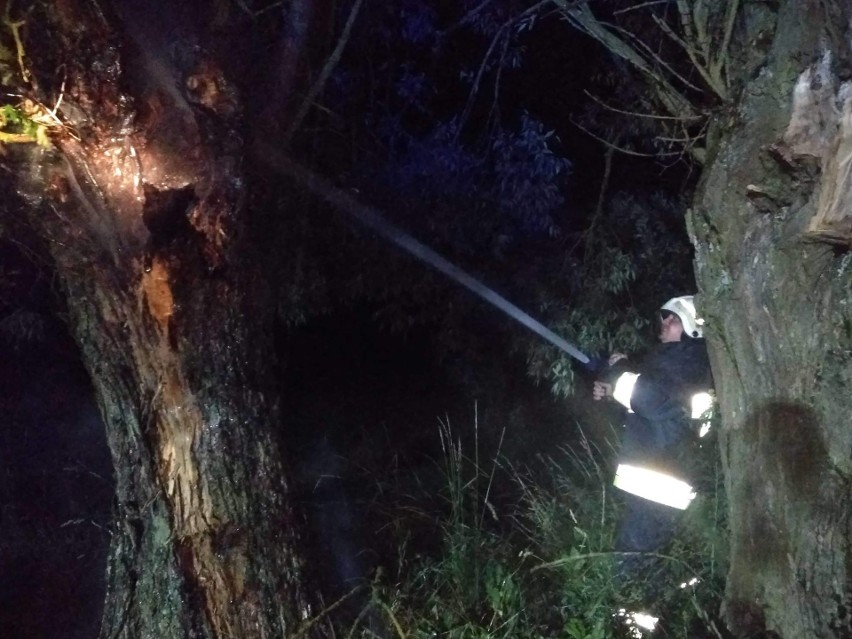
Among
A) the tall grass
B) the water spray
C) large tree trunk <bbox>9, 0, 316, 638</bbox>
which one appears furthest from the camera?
the water spray

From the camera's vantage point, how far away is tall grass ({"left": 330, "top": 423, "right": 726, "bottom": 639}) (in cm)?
427

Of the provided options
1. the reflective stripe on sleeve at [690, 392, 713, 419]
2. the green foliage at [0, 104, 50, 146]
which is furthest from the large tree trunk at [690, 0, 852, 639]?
the green foliage at [0, 104, 50, 146]

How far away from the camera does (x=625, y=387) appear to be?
5.12 metres

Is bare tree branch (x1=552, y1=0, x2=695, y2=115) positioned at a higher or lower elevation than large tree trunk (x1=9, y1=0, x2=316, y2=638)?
higher

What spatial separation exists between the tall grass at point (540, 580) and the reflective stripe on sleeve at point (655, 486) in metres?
0.12

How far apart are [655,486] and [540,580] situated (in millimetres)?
827

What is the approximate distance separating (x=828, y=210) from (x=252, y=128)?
→ 2.62 m

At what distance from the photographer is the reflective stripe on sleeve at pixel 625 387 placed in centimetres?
508

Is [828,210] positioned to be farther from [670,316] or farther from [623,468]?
[623,468]

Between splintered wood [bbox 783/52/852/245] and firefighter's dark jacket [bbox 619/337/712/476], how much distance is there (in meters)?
1.83

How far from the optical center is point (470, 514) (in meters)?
5.74

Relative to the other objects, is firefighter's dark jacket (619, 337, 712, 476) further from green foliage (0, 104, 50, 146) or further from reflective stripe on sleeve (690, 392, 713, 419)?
green foliage (0, 104, 50, 146)

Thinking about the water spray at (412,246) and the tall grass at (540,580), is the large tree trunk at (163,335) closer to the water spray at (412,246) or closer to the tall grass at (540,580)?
the tall grass at (540,580)

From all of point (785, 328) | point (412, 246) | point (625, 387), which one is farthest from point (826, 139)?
point (412, 246)
